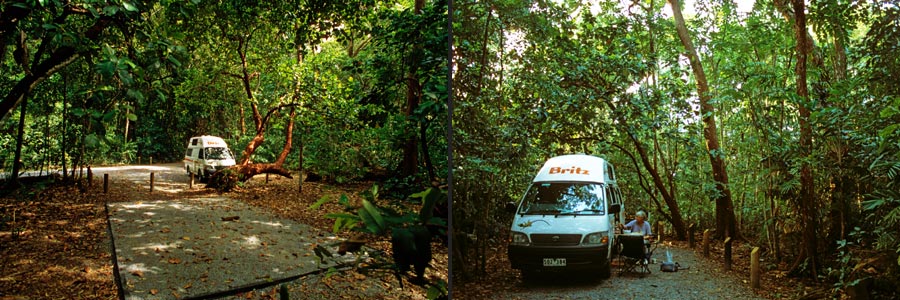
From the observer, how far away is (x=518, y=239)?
3.71ft

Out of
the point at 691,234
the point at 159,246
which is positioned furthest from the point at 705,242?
the point at 159,246

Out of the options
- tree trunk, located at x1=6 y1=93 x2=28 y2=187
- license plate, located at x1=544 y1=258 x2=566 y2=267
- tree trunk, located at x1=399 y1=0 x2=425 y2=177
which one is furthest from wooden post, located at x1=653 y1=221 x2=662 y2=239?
tree trunk, located at x1=6 y1=93 x2=28 y2=187

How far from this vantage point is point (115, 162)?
4.17 feet

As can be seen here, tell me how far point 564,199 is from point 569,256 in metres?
0.12

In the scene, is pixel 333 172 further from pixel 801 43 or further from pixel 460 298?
pixel 801 43

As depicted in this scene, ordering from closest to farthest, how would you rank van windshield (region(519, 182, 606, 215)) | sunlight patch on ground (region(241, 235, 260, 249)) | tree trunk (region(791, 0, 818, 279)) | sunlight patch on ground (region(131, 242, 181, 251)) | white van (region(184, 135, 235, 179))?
tree trunk (region(791, 0, 818, 279)) → van windshield (region(519, 182, 606, 215)) → sunlight patch on ground (region(131, 242, 181, 251)) → sunlight patch on ground (region(241, 235, 260, 249)) → white van (region(184, 135, 235, 179))

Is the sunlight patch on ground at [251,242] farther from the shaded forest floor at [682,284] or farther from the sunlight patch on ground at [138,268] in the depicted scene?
the shaded forest floor at [682,284]

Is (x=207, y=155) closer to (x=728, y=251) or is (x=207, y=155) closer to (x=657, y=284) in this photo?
(x=657, y=284)

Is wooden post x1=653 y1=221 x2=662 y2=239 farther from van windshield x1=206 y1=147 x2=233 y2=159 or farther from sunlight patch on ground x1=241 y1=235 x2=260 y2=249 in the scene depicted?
van windshield x1=206 y1=147 x2=233 y2=159

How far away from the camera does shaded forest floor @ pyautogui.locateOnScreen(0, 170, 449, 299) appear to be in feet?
3.24

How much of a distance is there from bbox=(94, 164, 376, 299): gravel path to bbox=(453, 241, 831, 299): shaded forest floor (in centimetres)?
42

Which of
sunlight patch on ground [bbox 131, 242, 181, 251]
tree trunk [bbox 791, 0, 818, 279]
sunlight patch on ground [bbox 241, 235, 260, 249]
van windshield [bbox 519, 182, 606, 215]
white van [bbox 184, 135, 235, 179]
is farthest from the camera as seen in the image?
white van [bbox 184, 135, 235, 179]

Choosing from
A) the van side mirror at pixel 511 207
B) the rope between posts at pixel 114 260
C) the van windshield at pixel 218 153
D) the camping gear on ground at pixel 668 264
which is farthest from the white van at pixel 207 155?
the camping gear on ground at pixel 668 264

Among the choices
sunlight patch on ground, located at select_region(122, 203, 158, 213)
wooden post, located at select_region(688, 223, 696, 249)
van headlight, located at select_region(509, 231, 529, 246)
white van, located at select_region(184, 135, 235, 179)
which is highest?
white van, located at select_region(184, 135, 235, 179)
